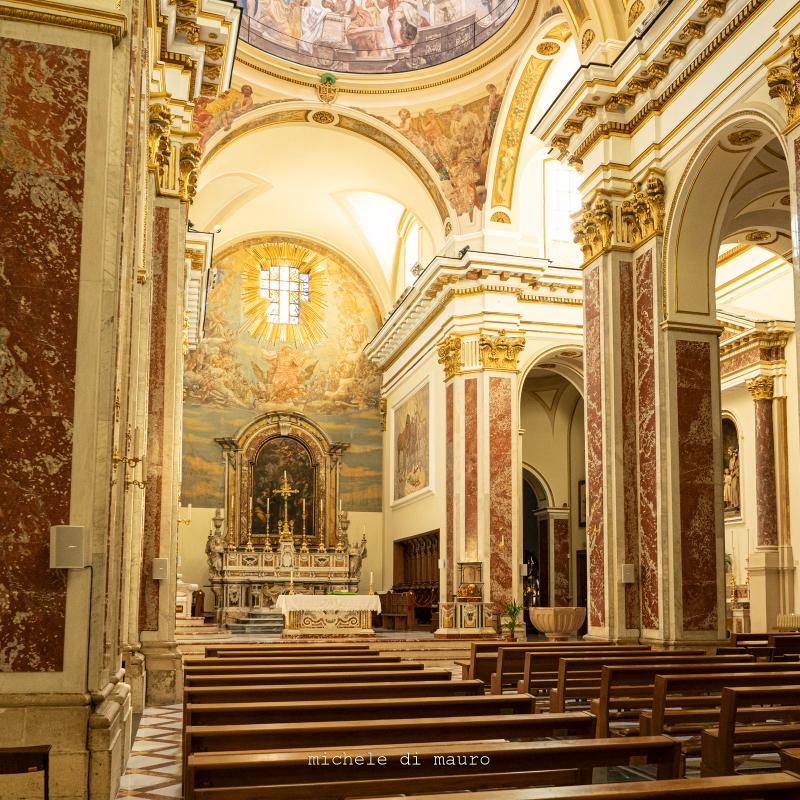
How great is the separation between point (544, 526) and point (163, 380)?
53.5 feet

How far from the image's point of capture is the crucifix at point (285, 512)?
2569cm

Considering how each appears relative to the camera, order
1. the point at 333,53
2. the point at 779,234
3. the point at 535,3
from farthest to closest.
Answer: the point at 333,53 → the point at 535,3 → the point at 779,234

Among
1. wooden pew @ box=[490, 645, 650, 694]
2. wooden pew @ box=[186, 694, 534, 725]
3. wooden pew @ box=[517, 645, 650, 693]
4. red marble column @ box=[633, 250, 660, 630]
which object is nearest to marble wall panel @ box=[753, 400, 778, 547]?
red marble column @ box=[633, 250, 660, 630]

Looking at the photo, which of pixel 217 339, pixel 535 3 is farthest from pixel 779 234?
pixel 217 339

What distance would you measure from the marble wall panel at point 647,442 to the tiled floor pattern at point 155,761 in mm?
5535

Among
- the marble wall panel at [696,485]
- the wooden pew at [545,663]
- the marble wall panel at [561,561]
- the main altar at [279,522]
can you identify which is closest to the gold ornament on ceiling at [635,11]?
the marble wall panel at [696,485]

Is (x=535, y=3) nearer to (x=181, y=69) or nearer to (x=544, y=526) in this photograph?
(x=181, y=69)

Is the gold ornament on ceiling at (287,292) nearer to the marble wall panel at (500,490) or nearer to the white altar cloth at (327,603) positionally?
the marble wall panel at (500,490)

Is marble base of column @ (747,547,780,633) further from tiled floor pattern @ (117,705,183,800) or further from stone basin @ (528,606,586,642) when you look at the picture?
tiled floor pattern @ (117,705,183,800)

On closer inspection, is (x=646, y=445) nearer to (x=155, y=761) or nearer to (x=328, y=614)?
(x=155, y=761)

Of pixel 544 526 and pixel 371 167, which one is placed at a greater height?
pixel 371 167

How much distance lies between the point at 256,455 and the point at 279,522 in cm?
189

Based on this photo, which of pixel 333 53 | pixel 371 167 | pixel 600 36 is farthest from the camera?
pixel 371 167

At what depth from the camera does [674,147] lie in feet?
38.5
